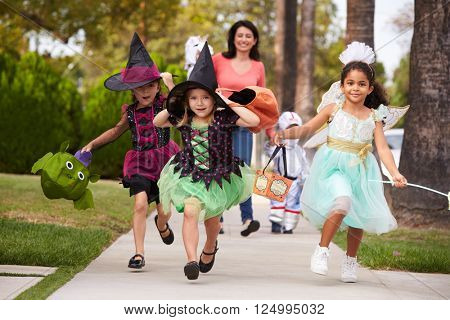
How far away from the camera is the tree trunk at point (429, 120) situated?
13906mm

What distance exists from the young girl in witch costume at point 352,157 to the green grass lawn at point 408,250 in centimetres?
136

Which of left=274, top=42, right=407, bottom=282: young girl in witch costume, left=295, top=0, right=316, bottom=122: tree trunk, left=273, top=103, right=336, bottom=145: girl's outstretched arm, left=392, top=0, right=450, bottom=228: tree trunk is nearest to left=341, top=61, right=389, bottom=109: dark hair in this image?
left=274, top=42, right=407, bottom=282: young girl in witch costume

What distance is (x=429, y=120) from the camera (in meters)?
14.1

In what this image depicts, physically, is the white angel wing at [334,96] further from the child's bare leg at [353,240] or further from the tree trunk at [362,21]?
the tree trunk at [362,21]

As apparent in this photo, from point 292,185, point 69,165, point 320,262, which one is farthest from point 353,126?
point 292,185

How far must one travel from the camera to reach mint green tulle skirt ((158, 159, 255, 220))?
8.25 m

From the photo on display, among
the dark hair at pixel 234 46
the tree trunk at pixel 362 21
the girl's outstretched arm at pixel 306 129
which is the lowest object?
the girl's outstretched arm at pixel 306 129

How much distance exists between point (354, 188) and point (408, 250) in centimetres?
272

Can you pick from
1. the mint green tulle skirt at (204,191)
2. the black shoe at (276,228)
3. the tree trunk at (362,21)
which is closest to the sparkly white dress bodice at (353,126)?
the mint green tulle skirt at (204,191)

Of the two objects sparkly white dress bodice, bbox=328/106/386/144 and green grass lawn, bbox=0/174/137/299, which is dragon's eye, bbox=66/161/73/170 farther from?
sparkly white dress bodice, bbox=328/106/386/144

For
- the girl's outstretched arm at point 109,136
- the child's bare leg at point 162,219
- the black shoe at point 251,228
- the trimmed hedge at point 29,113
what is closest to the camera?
the girl's outstretched arm at point 109,136

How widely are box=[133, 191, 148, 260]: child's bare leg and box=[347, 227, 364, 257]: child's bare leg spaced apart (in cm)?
165
